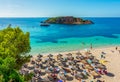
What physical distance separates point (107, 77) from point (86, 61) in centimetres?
624

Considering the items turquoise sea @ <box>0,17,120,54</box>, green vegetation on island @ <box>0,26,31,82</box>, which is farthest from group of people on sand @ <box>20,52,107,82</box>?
turquoise sea @ <box>0,17,120,54</box>

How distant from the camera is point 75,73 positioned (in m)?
28.8

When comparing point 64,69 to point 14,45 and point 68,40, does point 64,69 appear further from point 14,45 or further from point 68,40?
point 68,40

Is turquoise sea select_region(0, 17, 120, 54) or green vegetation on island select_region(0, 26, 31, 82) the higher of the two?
green vegetation on island select_region(0, 26, 31, 82)

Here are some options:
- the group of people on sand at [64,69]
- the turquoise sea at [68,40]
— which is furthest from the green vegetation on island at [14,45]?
the turquoise sea at [68,40]

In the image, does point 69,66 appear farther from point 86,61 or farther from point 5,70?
point 5,70

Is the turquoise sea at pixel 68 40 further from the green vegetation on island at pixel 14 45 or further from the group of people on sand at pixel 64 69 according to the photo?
the green vegetation on island at pixel 14 45

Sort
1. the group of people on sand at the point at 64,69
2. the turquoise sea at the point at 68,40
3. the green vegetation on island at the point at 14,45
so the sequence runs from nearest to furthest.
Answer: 1. the green vegetation on island at the point at 14,45
2. the group of people on sand at the point at 64,69
3. the turquoise sea at the point at 68,40

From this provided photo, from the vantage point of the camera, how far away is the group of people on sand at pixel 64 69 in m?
27.3

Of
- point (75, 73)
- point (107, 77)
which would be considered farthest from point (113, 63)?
point (75, 73)

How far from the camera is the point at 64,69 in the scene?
30.4 m

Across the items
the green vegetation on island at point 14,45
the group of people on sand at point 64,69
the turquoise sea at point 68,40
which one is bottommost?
the turquoise sea at point 68,40

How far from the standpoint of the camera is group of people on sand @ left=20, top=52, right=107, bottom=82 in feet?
89.7

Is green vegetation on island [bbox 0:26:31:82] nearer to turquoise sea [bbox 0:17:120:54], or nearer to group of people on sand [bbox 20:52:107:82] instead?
group of people on sand [bbox 20:52:107:82]
